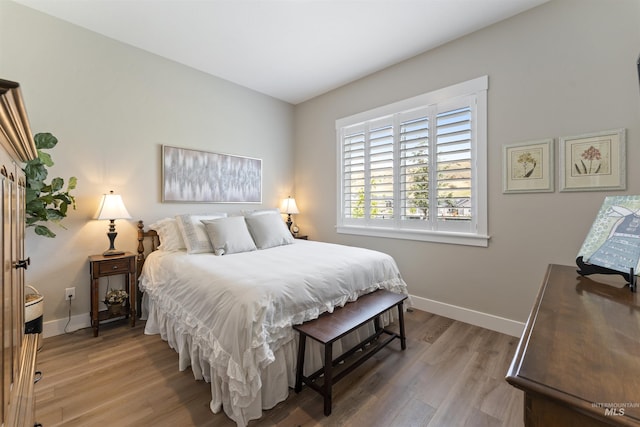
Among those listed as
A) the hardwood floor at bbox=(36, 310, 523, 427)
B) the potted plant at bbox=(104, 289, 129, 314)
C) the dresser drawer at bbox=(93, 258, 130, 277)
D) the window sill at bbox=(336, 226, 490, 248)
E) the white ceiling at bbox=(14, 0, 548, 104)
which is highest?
the white ceiling at bbox=(14, 0, 548, 104)

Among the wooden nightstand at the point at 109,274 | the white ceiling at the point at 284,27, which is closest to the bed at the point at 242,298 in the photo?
the wooden nightstand at the point at 109,274

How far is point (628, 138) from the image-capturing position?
6.31 feet

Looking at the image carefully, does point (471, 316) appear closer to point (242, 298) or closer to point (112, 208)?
point (242, 298)

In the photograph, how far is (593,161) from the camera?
204 centimetres

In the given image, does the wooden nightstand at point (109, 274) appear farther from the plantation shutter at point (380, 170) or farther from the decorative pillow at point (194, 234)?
the plantation shutter at point (380, 170)

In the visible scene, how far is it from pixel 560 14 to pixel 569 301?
2468 mm

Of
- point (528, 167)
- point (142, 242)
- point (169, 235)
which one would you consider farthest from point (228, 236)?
point (528, 167)

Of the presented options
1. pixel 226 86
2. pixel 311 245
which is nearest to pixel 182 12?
pixel 226 86

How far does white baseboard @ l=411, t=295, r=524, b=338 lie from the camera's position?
2422mm

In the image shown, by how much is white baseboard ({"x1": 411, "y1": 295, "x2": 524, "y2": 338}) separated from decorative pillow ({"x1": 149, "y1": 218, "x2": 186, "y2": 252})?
2648mm

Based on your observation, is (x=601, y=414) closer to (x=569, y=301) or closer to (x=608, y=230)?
(x=569, y=301)

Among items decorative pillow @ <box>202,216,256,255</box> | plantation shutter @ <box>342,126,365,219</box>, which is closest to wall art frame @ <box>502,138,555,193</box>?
plantation shutter @ <box>342,126,365,219</box>

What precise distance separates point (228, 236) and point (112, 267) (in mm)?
1075

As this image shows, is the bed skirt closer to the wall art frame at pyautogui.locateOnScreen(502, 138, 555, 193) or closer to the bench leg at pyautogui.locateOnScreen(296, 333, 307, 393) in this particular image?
Answer: the bench leg at pyautogui.locateOnScreen(296, 333, 307, 393)
